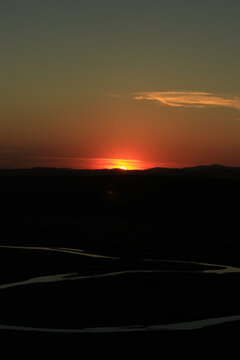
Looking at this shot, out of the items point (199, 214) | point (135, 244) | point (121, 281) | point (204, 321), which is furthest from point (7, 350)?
point (199, 214)

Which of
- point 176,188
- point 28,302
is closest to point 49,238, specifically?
point 28,302

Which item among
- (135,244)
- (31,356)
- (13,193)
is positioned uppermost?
(13,193)

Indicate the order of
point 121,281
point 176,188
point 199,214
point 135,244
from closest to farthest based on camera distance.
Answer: point 121,281
point 135,244
point 199,214
point 176,188

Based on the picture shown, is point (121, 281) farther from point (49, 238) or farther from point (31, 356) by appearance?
point (49, 238)

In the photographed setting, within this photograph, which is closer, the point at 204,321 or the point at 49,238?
the point at 204,321

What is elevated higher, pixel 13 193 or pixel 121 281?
pixel 13 193

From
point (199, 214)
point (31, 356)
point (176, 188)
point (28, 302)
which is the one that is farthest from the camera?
point (176, 188)
